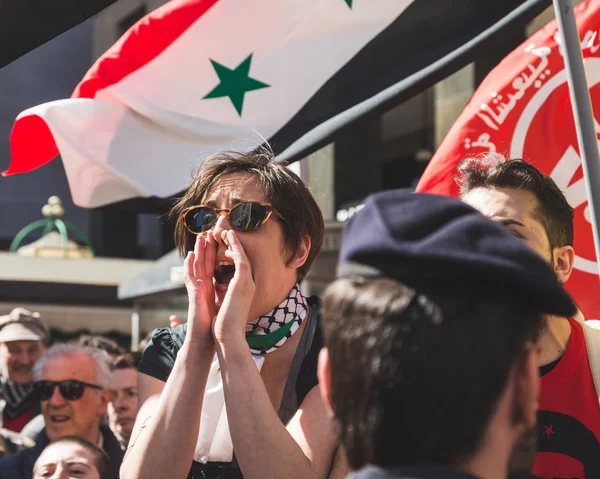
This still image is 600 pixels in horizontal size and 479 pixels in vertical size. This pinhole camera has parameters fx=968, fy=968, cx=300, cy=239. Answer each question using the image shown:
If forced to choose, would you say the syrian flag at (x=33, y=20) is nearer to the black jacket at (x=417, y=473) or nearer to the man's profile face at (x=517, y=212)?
the man's profile face at (x=517, y=212)

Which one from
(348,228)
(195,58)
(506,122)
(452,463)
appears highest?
(195,58)

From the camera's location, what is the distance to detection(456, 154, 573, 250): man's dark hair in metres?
2.57

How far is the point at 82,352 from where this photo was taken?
527 cm

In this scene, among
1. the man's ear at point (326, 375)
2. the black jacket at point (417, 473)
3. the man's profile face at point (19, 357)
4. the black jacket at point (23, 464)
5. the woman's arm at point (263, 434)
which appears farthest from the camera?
the man's profile face at point (19, 357)

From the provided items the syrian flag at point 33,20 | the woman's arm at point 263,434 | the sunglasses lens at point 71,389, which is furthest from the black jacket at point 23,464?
the syrian flag at point 33,20

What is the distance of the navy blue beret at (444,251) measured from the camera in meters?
1.30

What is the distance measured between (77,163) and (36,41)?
8.09ft

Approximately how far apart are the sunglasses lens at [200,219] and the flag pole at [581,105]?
3.15 ft

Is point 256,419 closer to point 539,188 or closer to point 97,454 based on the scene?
point 539,188

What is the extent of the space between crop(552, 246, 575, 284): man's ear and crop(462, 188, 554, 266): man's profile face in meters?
0.03

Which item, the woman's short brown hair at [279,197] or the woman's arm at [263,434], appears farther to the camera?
the woman's short brown hair at [279,197]

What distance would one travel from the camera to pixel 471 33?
4.16 m

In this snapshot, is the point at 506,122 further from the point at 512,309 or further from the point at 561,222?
the point at 512,309

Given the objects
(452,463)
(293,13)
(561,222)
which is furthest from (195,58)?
(452,463)
